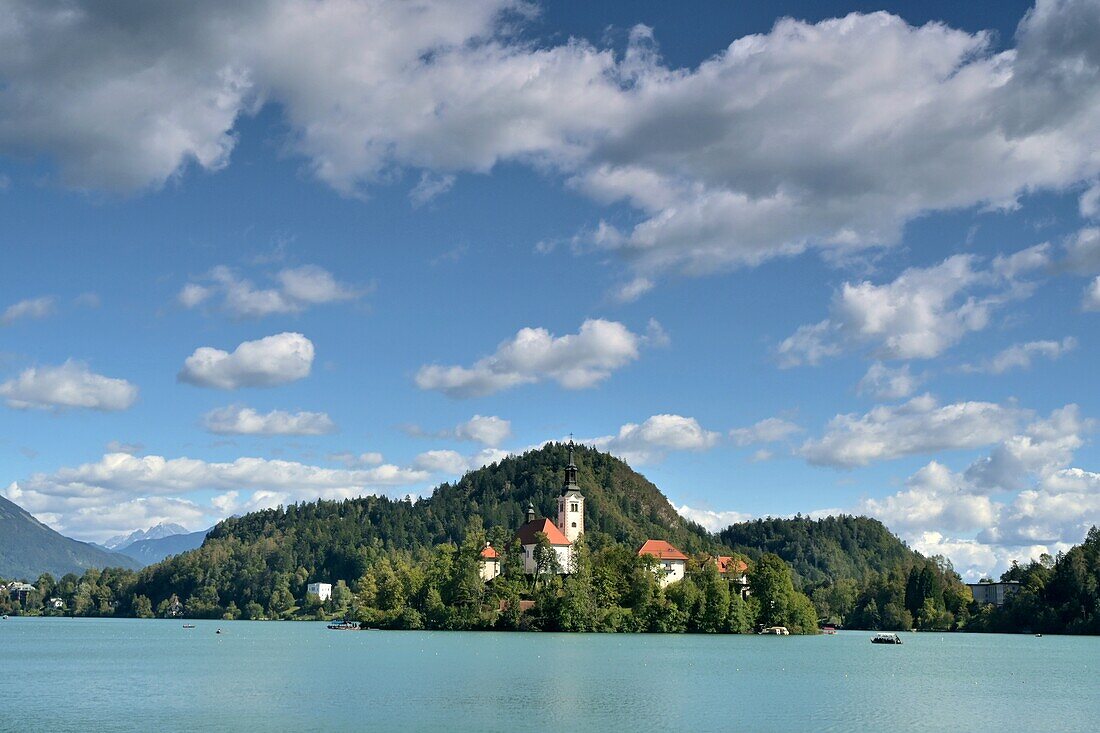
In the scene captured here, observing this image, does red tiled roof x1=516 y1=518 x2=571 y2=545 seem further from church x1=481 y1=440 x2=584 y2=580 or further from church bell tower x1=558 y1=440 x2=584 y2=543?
church bell tower x1=558 y1=440 x2=584 y2=543

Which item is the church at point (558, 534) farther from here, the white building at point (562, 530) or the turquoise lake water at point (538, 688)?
the turquoise lake water at point (538, 688)

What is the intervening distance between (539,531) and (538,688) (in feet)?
349

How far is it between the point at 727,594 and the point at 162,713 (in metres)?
106

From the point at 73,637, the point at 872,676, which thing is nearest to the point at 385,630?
the point at 73,637

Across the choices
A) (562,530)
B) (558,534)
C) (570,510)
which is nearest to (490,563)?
(558,534)

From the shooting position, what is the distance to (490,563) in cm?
16525

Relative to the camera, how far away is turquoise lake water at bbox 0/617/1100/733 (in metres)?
53.3

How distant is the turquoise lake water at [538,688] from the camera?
2100 inches

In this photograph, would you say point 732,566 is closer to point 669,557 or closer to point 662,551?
point 669,557

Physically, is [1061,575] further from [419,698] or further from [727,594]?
[419,698]

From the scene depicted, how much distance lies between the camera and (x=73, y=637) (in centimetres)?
15438

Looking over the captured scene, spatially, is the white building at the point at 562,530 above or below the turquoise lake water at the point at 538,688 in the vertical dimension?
above

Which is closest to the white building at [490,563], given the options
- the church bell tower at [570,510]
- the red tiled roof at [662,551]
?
the church bell tower at [570,510]

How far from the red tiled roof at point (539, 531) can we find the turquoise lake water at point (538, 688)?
5176 cm
